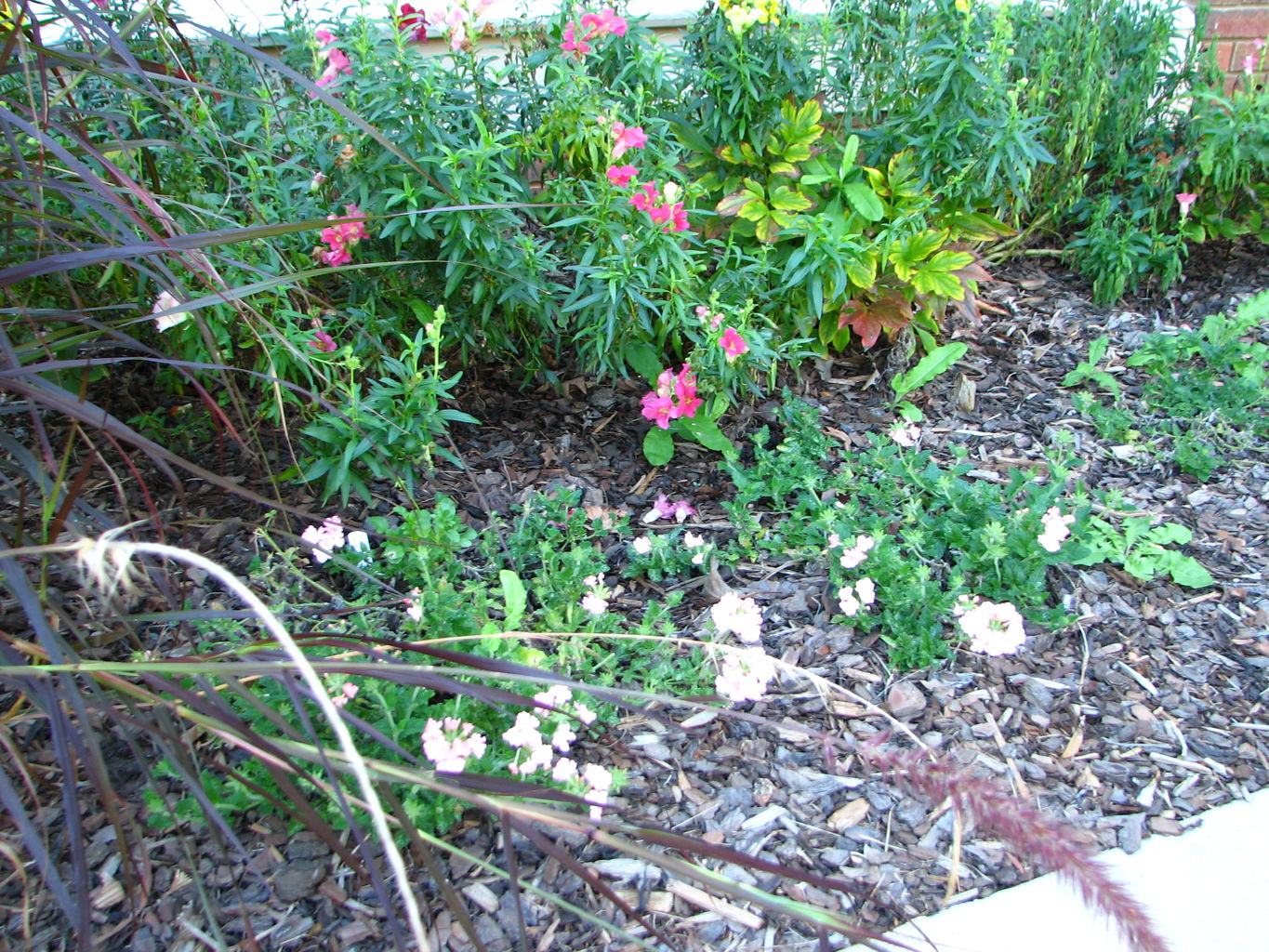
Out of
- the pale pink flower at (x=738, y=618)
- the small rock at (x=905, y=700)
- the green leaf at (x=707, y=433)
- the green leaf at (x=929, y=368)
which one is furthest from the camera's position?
the green leaf at (x=929, y=368)

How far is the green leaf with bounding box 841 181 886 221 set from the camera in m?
2.77

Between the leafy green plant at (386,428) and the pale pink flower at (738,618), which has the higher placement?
the leafy green plant at (386,428)

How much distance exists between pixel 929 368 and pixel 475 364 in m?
1.40

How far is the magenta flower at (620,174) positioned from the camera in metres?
2.23

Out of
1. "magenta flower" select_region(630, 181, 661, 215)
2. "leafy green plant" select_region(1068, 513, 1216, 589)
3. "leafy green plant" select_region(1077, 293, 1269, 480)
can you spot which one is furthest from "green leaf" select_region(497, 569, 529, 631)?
"leafy green plant" select_region(1077, 293, 1269, 480)

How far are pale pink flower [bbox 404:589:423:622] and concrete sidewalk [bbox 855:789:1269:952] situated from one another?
3.29ft

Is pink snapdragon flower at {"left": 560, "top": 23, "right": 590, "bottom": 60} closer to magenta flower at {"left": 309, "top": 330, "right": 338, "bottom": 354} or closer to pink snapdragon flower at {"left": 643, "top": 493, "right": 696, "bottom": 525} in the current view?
magenta flower at {"left": 309, "top": 330, "right": 338, "bottom": 354}

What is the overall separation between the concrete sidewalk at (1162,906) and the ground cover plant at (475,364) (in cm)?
20

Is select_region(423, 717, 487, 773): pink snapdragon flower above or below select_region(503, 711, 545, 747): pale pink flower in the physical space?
above

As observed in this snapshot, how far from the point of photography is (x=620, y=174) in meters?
2.23

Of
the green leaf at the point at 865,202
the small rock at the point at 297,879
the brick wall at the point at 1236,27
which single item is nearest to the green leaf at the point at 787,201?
the green leaf at the point at 865,202

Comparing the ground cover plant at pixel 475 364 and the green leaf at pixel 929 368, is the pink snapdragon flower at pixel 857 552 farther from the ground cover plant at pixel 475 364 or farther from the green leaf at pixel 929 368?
the green leaf at pixel 929 368

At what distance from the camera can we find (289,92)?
8.89 ft

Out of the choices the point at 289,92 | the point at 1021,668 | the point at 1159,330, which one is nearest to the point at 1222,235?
the point at 1159,330
